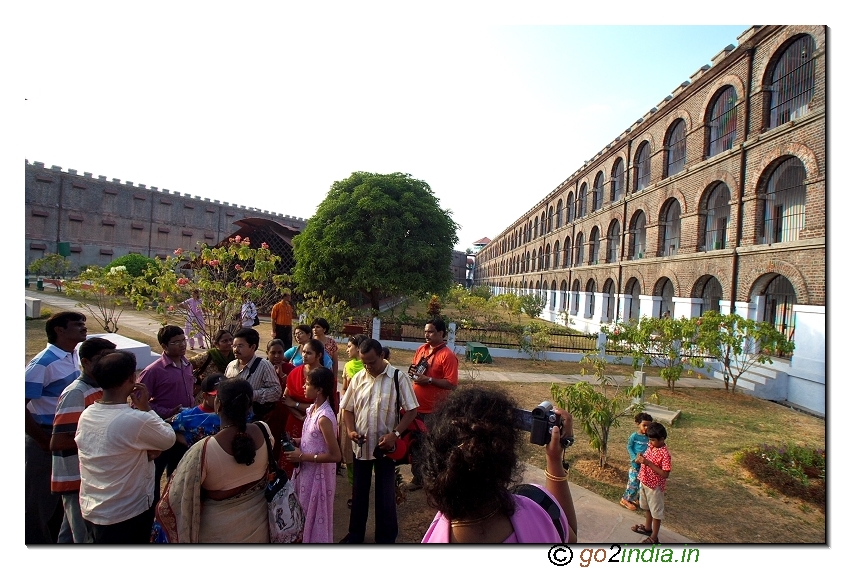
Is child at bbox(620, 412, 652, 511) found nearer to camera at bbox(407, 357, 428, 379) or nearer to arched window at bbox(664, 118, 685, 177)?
camera at bbox(407, 357, 428, 379)

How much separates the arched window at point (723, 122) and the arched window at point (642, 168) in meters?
4.76

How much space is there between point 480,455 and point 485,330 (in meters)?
12.7

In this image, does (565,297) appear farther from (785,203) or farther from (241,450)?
(241,450)

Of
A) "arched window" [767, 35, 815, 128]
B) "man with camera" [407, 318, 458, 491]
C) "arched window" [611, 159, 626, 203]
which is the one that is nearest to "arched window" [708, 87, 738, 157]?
"arched window" [767, 35, 815, 128]

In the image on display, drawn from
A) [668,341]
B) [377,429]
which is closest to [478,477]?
[377,429]

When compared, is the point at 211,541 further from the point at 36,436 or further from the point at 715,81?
the point at 715,81

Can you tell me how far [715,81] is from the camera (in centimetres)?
1348

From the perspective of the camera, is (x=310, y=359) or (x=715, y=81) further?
(x=715, y=81)

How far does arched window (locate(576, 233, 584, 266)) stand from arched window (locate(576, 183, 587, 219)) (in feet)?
3.92

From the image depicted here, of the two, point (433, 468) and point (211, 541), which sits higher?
point (433, 468)

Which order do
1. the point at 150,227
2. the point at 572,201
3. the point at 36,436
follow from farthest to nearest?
1. the point at 150,227
2. the point at 572,201
3. the point at 36,436

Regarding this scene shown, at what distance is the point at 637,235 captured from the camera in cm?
1953
